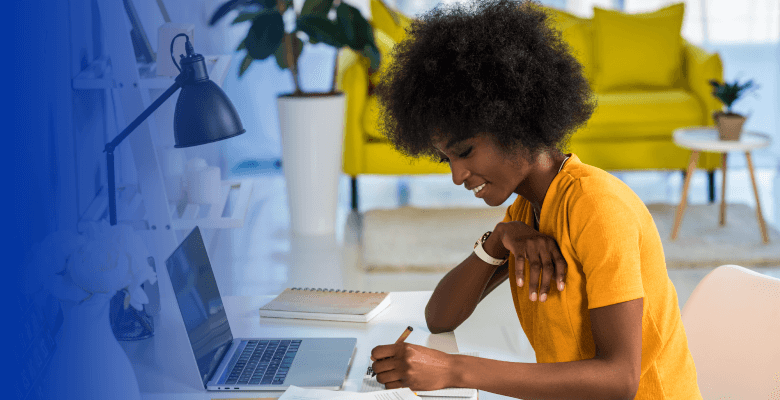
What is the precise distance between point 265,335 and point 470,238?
7.47ft

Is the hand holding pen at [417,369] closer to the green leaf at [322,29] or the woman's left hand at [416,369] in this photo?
the woman's left hand at [416,369]

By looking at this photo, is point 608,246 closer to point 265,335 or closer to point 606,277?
point 606,277

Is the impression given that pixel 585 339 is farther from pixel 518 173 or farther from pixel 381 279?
pixel 381 279

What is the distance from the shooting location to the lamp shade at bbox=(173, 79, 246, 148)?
1.12 meters

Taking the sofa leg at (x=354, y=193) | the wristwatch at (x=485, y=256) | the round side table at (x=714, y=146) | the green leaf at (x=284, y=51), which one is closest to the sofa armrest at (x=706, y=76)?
the round side table at (x=714, y=146)

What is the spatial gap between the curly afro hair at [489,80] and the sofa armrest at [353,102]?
2.58 m

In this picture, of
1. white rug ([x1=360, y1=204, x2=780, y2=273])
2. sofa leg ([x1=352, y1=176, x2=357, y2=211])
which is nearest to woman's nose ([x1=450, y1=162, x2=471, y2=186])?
white rug ([x1=360, y1=204, x2=780, y2=273])

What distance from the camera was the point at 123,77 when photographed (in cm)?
128

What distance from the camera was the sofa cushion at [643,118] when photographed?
391 centimetres

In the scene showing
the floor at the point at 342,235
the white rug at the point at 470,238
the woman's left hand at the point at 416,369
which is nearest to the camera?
the woman's left hand at the point at 416,369

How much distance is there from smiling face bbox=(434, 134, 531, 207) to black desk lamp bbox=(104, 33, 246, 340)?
0.34 metres

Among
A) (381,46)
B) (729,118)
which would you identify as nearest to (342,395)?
(729,118)

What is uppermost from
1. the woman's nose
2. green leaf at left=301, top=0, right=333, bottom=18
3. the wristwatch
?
green leaf at left=301, top=0, right=333, bottom=18
